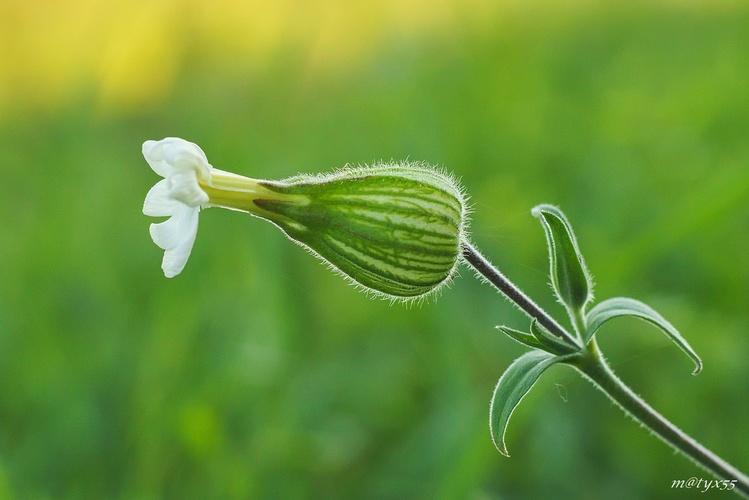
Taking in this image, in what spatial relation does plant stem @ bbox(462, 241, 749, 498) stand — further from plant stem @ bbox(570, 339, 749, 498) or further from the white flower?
the white flower

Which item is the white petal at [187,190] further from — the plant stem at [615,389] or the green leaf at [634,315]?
the green leaf at [634,315]

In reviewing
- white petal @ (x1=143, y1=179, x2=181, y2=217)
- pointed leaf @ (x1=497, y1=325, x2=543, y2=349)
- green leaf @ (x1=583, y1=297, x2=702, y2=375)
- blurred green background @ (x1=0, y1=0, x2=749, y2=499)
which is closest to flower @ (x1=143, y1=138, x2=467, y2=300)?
white petal @ (x1=143, y1=179, x2=181, y2=217)

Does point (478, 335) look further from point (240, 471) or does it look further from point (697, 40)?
point (697, 40)

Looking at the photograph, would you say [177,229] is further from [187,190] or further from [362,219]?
[362,219]

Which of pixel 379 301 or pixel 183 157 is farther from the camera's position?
pixel 379 301

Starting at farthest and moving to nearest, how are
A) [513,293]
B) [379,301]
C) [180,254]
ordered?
[379,301] < [513,293] < [180,254]

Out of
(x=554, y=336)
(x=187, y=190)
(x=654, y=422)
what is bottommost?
(x=654, y=422)

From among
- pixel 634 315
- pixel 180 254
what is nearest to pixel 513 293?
pixel 634 315

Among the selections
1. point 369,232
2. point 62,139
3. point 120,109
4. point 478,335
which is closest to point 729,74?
point 478,335
